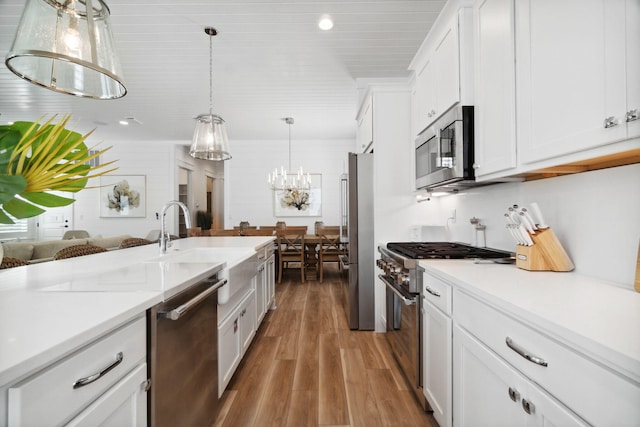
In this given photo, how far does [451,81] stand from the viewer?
5.70ft

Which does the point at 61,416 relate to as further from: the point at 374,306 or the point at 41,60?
the point at 374,306

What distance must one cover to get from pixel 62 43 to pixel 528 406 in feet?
6.46

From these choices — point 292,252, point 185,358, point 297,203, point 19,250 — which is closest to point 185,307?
point 185,358

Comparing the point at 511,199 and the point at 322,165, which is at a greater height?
the point at 322,165

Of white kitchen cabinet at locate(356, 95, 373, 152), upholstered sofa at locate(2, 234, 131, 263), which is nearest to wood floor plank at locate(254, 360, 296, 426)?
white kitchen cabinet at locate(356, 95, 373, 152)

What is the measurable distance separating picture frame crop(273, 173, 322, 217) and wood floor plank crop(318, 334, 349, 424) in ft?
14.7

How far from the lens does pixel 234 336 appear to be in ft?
6.19

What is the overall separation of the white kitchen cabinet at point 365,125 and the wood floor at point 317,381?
2.07 metres

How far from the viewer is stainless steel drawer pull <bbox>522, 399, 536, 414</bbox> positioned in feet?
2.61

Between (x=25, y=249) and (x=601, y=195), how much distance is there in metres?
5.61

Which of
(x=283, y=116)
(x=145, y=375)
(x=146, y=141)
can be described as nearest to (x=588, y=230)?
(x=145, y=375)

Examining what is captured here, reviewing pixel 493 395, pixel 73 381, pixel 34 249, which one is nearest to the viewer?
pixel 73 381

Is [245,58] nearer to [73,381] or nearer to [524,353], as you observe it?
[73,381]

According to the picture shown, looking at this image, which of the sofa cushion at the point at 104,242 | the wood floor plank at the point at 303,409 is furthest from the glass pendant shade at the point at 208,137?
the sofa cushion at the point at 104,242
